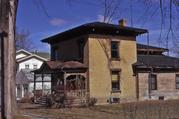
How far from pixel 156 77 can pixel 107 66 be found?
6.57m

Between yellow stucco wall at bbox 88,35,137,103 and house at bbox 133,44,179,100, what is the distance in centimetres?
87

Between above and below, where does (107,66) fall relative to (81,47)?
below

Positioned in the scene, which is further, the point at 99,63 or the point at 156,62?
the point at 156,62

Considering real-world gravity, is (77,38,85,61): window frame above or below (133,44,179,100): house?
above

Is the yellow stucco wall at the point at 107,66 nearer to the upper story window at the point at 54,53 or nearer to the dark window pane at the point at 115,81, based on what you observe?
the dark window pane at the point at 115,81

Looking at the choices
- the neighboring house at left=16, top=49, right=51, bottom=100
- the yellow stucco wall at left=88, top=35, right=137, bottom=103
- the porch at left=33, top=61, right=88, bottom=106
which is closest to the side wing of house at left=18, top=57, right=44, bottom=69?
the neighboring house at left=16, top=49, right=51, bottom=100

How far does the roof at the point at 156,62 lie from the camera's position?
146 ft

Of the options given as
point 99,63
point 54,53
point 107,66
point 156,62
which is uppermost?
point 54,53

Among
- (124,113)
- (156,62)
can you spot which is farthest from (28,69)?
(124,113)

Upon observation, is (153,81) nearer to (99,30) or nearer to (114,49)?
(114,49)

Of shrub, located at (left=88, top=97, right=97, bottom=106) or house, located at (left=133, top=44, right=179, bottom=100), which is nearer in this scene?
shrub, located at (left=88, top=97, right=97, bottom=106)

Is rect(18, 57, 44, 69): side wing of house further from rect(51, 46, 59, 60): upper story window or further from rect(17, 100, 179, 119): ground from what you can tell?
rect(17, 100, 179, 119): ground

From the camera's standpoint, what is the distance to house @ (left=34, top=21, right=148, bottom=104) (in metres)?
40.5

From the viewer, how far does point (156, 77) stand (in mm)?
45688
